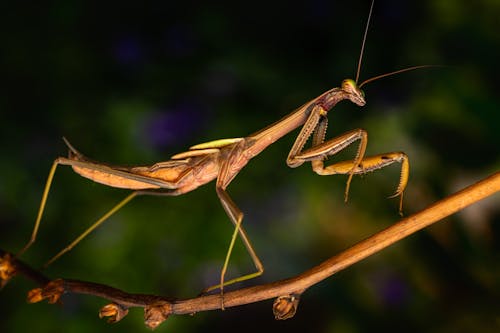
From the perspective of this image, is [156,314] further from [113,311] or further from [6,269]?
[6,269]

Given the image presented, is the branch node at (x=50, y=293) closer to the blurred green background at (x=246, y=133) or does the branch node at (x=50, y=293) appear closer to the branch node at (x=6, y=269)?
the branch node at (x=6, y=269)

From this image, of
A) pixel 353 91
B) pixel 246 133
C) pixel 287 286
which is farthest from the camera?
pixel 246 133

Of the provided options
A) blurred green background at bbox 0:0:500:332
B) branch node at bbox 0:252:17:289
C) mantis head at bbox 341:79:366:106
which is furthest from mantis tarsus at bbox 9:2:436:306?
blurred green background at bbox 0:0:500:332

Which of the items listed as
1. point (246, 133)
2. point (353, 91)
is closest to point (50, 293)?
point (353, 91)

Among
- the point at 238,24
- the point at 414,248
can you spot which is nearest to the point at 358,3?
the point at 238,24

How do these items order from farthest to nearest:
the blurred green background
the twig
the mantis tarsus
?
the blurred green background → the mantis tarsus → the twig

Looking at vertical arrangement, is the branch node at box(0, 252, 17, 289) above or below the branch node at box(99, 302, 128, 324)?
above

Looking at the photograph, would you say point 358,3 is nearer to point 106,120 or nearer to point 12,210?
point 106,120

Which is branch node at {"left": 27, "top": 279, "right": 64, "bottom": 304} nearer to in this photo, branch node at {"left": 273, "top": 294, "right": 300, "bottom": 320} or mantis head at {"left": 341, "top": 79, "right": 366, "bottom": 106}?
branch node at {"left": 273, "top": 294, "right": 300, "bottom": 320}
